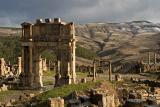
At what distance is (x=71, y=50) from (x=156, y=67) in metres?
30.8

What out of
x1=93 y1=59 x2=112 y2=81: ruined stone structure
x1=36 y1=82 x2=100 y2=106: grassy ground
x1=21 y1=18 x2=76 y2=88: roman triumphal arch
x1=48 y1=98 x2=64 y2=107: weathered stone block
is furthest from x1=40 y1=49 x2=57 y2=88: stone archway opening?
x1=48 y1=98 x2=64 y2=107: weathered stone block

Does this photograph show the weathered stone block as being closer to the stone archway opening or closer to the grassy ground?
the grassy ground

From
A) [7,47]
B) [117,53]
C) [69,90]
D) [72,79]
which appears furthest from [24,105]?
[117,53]

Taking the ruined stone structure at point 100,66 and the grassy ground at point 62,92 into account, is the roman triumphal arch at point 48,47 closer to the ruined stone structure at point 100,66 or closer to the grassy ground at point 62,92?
the ruined stone structure at point 100,66

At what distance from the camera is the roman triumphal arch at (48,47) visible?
48.9 m

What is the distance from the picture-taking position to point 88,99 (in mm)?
24219

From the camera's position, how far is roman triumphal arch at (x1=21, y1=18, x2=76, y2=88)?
161 feet

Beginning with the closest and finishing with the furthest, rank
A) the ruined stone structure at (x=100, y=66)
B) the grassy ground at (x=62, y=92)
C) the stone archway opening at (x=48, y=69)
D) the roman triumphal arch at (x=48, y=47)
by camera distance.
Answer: the grassy ground at (x=62, y=92) < the roman triumphal arch at (x=48, y=47) < the ruined stone structure at (x=100, y=66) < the stone archway opening at (x=48, y=69)

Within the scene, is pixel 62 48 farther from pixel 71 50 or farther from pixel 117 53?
pixel 117 53

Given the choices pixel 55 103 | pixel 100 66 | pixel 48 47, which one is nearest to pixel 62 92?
pixel 55 103

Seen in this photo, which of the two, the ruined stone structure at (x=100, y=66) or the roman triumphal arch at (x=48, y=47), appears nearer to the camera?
the roman triumphal arch at (x=48, y=47)

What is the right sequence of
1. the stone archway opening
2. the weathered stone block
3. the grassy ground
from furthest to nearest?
1. the stone archway opening
2. the grassy ground
3. the weathered stone block

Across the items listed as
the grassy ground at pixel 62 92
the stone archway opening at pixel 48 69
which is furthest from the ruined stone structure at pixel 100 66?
the grassy ground at pixel 62 92

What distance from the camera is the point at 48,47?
50.1 meters
